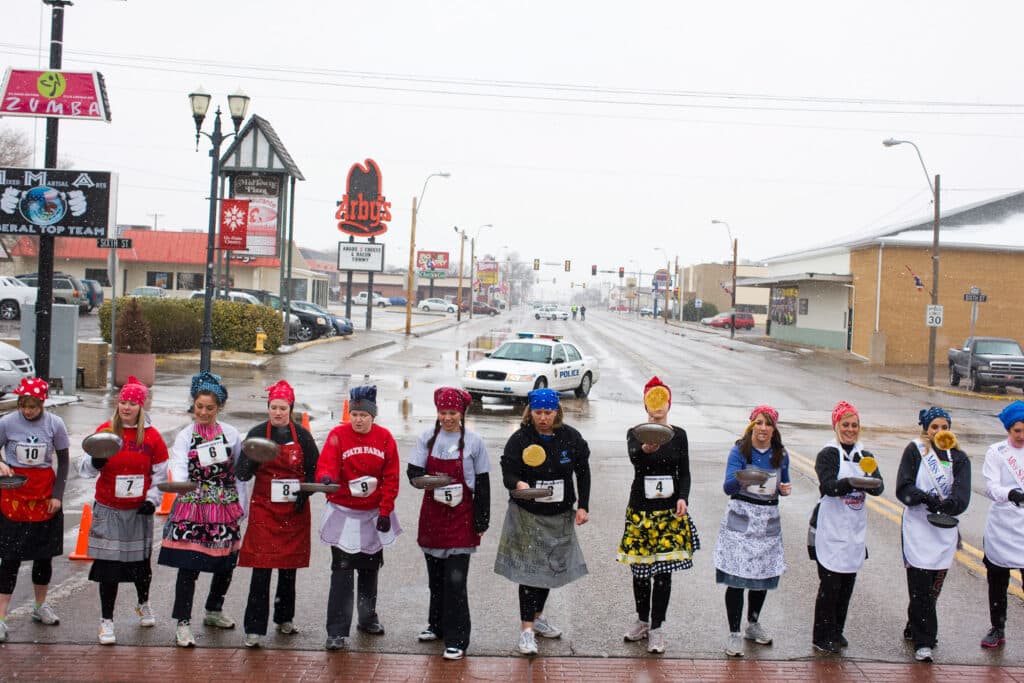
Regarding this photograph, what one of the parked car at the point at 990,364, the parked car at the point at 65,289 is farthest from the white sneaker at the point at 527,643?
the parked car at the point at 65,289

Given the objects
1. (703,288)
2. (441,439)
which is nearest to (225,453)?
(441,439)

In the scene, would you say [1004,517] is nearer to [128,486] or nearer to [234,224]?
[128,486]

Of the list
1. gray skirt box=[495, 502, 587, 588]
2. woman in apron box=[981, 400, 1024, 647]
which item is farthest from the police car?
gray skirt box=[495, 502, 587, 588]

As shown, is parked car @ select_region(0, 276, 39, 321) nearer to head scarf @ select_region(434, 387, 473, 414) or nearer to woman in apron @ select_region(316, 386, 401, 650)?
woman in apron @ select_region(316, 386, 401, 650)

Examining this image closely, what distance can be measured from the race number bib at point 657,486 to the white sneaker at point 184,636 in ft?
9.67

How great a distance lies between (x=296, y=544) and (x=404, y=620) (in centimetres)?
104

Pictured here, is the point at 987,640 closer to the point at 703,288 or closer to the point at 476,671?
the point at 476,671

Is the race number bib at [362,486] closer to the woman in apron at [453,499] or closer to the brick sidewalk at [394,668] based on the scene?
the woman in apron at [453,499]

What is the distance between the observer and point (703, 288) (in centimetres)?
12044

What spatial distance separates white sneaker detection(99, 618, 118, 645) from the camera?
5.95 meters

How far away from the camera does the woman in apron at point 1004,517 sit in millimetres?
6398

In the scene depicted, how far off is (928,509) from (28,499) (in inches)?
227

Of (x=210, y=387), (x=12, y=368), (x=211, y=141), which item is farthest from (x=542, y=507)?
(x=211, y=141)

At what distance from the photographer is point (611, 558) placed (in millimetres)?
8562
